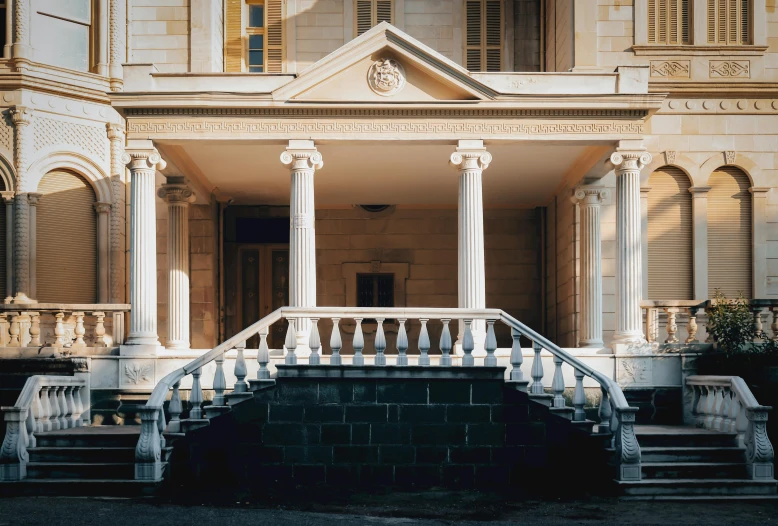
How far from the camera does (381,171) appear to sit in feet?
61.2

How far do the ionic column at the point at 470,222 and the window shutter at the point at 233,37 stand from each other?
6.35 metres

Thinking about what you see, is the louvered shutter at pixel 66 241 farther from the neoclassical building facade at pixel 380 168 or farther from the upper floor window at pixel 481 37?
the upper floor window at pixel 481 37

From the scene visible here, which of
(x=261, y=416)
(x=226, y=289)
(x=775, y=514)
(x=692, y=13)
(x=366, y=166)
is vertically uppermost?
(x=692, y=13)

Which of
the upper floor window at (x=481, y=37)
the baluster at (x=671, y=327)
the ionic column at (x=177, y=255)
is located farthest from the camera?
the upper floor window at (x=481, y=37)

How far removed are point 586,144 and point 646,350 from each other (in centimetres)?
349

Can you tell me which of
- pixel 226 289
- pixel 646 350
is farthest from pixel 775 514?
pixel 226 289

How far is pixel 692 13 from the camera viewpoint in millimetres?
19406

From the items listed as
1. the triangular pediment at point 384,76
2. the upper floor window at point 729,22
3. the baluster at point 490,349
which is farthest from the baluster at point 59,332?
the upper floor window at point 729,22

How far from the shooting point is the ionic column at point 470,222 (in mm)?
16094

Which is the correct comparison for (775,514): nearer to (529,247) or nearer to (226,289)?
(529,247)

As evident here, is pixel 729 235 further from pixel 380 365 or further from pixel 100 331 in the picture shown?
pixel 100 331

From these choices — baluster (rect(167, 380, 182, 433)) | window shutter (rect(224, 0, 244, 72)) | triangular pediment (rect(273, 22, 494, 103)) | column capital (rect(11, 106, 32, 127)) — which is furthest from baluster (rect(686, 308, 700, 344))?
column capital (rect(11, 106, 32, 127))

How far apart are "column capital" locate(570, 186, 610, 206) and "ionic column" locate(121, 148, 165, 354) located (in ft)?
24.8

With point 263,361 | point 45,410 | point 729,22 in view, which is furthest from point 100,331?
point 729,22
